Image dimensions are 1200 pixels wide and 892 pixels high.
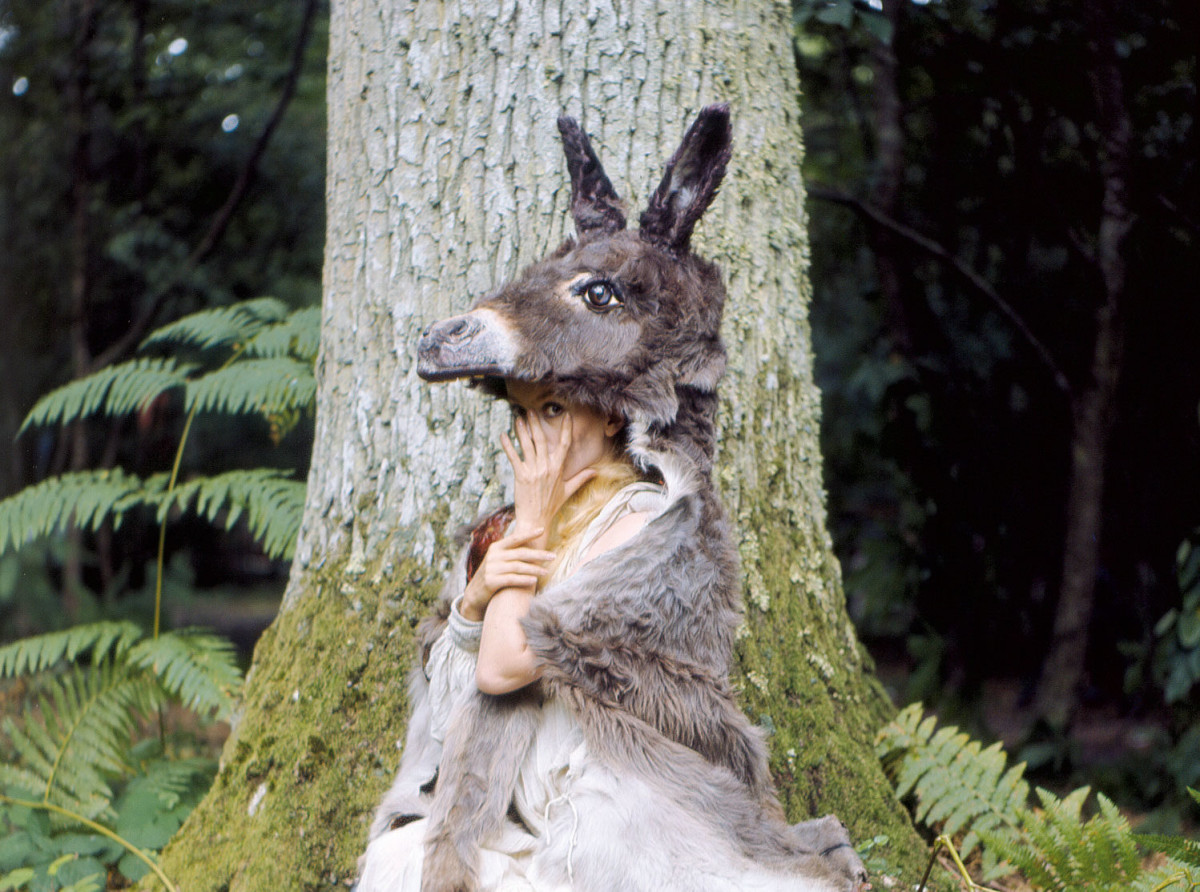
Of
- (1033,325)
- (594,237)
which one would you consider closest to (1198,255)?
(1033,325)

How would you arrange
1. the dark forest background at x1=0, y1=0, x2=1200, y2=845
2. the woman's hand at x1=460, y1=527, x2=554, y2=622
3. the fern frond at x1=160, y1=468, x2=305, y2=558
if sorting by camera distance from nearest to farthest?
the woman's hand at x1=460, y1=527, x2=554, y2=622, the fern frond at x1=160, y1=468, x2=305, y2=558, the dark forest background at x1=0, y1=0, x2=1200, y2=845

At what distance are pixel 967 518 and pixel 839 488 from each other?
2.07 m

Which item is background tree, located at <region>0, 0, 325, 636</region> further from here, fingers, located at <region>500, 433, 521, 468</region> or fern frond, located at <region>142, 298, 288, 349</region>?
fingers, located at <region>500, 433, 521, 468</region>

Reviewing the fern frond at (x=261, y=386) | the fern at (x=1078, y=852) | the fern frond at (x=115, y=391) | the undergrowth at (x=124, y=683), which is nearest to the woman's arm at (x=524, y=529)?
the fern at (x=1078, y=852)

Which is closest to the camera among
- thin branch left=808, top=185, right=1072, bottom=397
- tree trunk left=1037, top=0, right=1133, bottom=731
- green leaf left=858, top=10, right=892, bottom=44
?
green leaf left=858, top=10, right=892, bottom=44

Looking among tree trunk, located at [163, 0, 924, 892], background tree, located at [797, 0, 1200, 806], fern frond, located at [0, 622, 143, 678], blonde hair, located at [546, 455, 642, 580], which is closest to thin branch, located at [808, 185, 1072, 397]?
background tree, located at [797, 0, 1200, 806]

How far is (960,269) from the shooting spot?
5.38 meters

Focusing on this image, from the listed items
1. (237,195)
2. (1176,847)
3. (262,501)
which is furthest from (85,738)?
(237,195)

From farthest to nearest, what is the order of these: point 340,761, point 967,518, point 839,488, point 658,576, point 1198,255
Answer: point 839,488, point 967,518, point 1198,255, point 340,761, point 658,576

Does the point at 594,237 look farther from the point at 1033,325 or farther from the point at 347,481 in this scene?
the point at 1033,325

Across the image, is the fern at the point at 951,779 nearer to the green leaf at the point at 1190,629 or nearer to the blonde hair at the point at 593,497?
the green leaf at the point at 1190,629

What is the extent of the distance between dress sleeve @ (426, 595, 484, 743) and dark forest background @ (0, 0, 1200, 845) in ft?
7.57

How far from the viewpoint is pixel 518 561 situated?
6.36 feet

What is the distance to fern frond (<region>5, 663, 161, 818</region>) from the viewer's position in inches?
132
